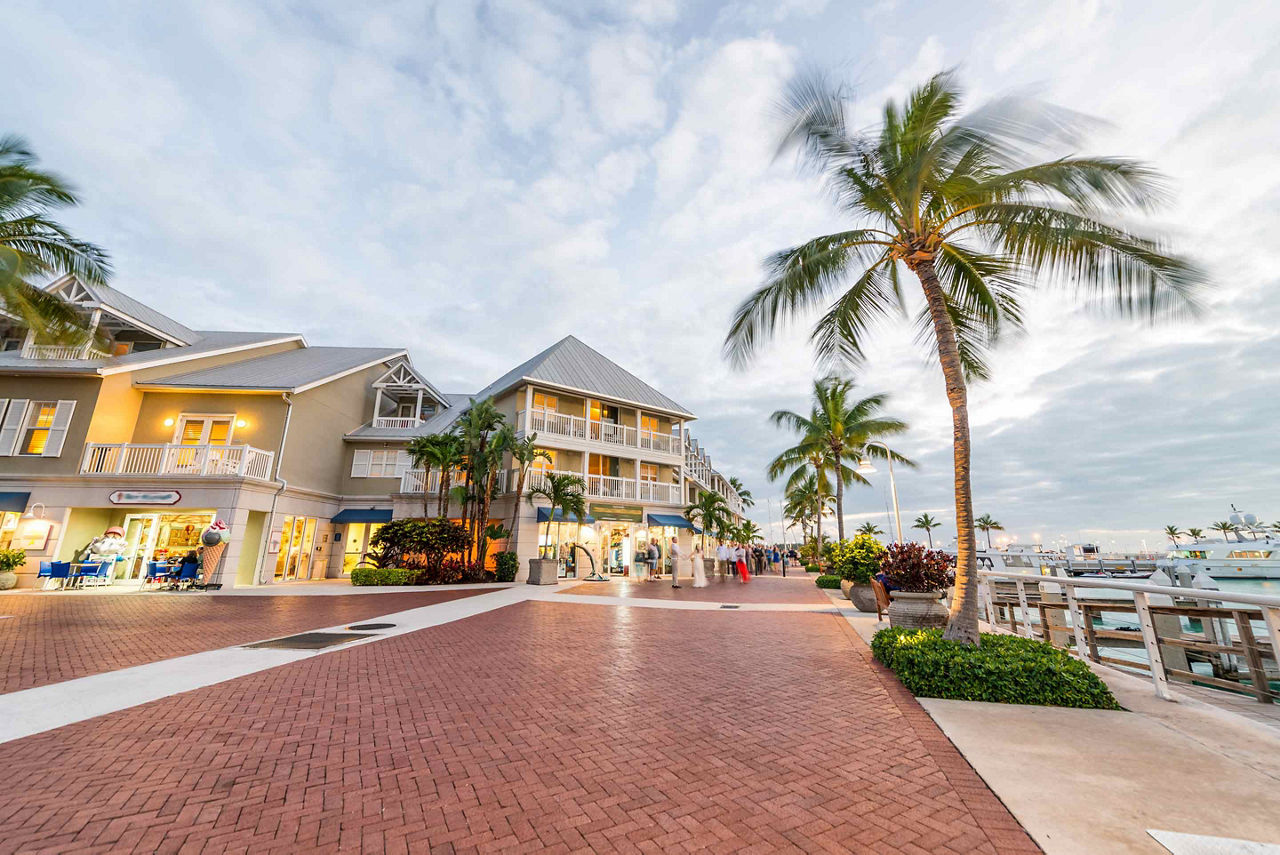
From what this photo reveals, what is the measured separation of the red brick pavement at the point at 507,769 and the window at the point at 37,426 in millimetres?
18423

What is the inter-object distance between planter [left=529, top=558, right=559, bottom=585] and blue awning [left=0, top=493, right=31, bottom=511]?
15.9m

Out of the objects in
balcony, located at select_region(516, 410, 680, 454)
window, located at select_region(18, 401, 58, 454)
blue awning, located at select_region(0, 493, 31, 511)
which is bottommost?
blue awning, located at select_region(0, 493, 31, 511)

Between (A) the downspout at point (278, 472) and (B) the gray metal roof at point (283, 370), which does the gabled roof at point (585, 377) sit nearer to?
(B) the gray metal roof at point (283, 370)

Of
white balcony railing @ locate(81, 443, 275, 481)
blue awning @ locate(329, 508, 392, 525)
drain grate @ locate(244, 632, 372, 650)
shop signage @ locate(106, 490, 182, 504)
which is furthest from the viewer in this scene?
blue awning @ locate(329, 508, 392, 525)

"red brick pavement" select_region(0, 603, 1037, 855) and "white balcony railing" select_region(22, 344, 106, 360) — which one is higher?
"white balcony railing" select_region(22, 344, 106, 360)

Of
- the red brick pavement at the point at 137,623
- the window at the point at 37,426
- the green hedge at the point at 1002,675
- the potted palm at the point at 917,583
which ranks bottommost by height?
the red brick pavement at the point at 137,623

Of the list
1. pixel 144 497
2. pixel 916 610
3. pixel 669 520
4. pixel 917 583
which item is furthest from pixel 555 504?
pixel 916 610

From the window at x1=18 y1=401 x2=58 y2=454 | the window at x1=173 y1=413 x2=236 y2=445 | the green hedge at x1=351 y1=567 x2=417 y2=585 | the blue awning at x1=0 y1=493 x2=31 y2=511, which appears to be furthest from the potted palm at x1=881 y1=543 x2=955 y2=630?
the window at x1=18 y1=401 x2=58 y2=454

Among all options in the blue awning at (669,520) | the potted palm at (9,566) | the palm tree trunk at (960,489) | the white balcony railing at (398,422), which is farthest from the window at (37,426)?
the palm tree trunk at (960,489)

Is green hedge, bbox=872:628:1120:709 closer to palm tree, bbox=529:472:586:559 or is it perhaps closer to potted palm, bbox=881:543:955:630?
potted palm, bbox=881:543:955:630

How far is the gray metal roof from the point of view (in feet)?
60.5

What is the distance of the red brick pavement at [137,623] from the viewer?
6.41m

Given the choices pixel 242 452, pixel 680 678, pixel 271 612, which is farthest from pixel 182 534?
pixel 680 678

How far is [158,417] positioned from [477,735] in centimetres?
2169
